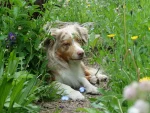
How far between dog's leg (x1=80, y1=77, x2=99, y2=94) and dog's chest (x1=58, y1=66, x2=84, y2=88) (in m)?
0.05

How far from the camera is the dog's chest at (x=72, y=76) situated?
4297 mm

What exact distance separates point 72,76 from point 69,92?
0.40m

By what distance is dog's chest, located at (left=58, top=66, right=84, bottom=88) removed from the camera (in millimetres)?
4297

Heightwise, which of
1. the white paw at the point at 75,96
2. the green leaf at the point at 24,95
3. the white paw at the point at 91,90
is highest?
the green leaf at the point at 24,95

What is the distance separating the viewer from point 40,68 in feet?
13.6

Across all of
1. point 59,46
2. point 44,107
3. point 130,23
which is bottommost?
point 44,107

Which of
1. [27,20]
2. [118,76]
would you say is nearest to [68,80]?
[27,20]

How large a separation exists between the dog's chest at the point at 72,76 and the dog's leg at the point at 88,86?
0.05 metres

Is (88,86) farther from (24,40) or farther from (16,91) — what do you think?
(16,91)

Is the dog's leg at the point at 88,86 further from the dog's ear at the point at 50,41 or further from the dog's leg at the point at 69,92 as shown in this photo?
the dog's ear at the point at 50,41

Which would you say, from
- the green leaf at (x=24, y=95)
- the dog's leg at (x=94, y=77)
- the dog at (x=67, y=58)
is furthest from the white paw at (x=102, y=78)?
the green leaf at (x=24, y=95)

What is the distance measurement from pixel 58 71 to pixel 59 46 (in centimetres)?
29

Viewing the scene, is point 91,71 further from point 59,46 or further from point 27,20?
point 27,20

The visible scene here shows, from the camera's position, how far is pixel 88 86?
169 inches
